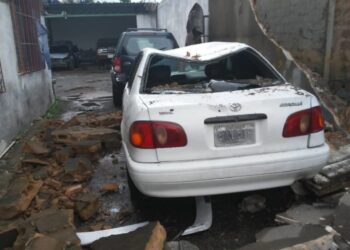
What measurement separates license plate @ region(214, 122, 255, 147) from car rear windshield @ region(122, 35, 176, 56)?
6499mm

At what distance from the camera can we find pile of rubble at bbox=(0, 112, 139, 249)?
2.89 meters

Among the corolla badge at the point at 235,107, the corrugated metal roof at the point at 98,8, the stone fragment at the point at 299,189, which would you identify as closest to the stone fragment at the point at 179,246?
the corolla badge at the point at 235,107

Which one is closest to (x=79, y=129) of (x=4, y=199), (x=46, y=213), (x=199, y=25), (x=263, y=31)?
(x=4, y=199)

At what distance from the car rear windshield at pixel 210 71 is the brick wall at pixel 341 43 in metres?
2.33

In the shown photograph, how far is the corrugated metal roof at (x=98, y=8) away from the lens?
24.1 m

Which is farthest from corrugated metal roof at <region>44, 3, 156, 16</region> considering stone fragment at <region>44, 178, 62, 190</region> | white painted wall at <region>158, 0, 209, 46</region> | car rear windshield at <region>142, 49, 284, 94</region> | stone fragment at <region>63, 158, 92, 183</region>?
stone fragment at <region>44, 178, 62, 190</region>

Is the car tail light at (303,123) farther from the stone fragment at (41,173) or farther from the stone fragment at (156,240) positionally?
the stone fragment at (41,173)

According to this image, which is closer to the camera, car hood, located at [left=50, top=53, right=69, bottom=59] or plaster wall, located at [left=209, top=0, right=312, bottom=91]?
plaster wall, located at [left=209, top=0, right=312, bottom=91]

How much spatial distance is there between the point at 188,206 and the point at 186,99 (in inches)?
47.2

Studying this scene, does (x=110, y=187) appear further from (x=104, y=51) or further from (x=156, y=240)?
(x=104, y=51)

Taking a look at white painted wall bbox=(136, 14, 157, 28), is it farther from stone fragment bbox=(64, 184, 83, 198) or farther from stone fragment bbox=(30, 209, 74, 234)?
stone fragment bbox=(30, 209, 74, 234)

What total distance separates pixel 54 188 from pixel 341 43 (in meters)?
4.60

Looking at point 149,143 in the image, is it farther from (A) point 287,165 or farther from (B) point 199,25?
(B) point 199,25

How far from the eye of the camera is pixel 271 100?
118 inches
